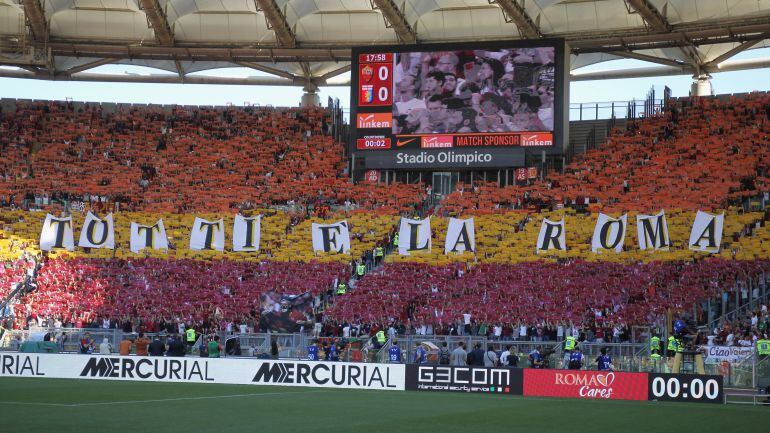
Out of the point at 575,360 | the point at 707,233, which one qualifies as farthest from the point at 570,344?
the point at 707,233

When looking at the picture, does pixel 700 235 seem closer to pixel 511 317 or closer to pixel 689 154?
pixel 511 317

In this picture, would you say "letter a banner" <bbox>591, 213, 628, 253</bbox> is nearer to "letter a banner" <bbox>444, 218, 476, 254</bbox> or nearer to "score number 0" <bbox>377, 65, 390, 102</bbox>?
"letter a banner" <bbox>444, 218, 476, 254</bbox>

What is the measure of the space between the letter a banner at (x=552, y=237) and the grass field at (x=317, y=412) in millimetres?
16151

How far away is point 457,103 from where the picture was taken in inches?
1971

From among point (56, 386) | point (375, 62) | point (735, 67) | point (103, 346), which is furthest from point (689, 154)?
point (56, 386)

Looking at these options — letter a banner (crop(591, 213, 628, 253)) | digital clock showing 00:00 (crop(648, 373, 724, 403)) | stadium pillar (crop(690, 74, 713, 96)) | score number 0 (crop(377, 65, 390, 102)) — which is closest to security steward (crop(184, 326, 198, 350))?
letter a banner (crop(591, 213, 628, 253))

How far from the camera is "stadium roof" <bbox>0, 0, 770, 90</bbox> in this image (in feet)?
163

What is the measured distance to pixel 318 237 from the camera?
144ft

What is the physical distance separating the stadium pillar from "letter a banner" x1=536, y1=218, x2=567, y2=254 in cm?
1850

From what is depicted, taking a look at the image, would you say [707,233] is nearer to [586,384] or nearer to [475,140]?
[475,140]

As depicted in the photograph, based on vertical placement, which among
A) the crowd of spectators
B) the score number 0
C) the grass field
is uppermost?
the score number 0

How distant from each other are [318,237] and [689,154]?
714 inches

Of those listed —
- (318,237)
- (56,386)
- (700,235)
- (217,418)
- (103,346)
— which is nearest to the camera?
(217,418)

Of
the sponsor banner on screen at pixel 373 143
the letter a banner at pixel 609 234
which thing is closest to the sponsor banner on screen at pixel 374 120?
the sponsor banner on screen at pixel 373 143
